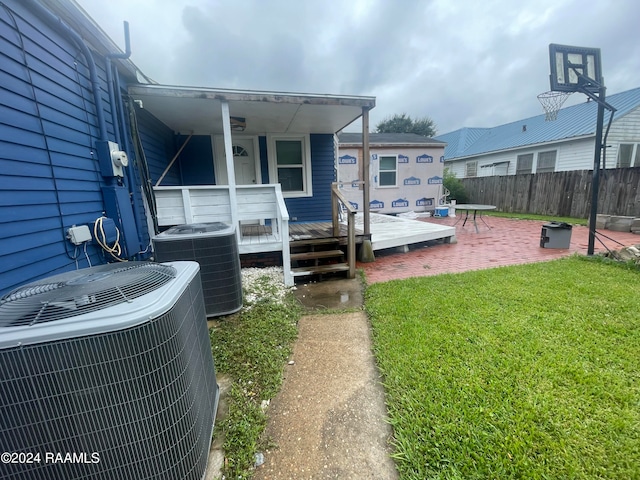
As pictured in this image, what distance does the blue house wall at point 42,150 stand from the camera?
2.10 m

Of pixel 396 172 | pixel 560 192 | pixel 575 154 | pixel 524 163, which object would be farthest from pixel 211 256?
pixel 524 163

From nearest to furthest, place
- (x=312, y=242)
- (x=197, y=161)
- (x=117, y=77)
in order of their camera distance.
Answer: (x=117, y=77) → (x=312, y=242) → (x=197, y=161)

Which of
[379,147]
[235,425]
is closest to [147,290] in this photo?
[235,425]

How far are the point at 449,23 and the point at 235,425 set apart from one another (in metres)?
14.2

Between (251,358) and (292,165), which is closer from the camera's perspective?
(251,358)

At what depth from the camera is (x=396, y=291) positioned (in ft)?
12.3

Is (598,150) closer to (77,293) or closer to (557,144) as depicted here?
(77,293)

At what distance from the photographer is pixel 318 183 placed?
291 inches

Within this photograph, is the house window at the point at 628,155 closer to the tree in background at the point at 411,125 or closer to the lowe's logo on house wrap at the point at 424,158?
the lowe's logo on house wrap at the point at 424,158

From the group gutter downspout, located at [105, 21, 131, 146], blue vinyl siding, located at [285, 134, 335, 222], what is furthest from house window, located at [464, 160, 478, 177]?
gutter downspout, located at [105, 21, 131, 146]

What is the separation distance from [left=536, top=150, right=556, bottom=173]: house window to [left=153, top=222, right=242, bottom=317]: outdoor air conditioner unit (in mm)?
15499

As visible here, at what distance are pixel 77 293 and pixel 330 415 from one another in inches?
61.7

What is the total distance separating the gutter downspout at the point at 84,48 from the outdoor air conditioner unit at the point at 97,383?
2.80 metres

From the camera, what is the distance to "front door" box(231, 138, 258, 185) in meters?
6.75
